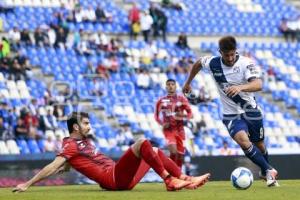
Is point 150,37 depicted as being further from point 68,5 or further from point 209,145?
point 209,145

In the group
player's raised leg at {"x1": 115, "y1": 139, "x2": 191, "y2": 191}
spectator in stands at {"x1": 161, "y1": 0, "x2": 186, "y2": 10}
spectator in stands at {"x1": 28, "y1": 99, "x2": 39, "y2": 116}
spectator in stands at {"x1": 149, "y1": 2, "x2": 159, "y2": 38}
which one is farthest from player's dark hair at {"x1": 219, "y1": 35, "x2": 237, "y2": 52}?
spectator in stands at {"x1": 161, "y1": 0, "x2": 186, "y2": 10}

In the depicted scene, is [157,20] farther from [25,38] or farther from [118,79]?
[25,38]

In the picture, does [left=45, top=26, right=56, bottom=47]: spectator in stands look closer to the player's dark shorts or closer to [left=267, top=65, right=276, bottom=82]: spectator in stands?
[left=267, top=65, right=276, bottom=82]: spectator in stands

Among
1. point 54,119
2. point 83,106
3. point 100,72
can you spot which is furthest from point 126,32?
point 54,119

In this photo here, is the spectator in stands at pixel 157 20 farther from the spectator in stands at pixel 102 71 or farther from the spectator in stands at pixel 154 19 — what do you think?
the spectator in stands at pixel 102 71

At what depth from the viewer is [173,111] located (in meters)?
17.6

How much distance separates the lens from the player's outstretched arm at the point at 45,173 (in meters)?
11.3

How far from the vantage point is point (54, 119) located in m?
23.8

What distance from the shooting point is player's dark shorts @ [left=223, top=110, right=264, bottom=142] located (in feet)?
43.0

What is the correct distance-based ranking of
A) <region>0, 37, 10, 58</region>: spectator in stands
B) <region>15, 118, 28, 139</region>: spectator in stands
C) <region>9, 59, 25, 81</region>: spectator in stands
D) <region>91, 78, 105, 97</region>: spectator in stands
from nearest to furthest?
1. <region>15, 118, 28, 139</region>: spectator in stands
2. <region>9, 59, 25, 81</region>: spectator in stands
3. <region>0, 37, 10, 58</region>: spectator in stands
4. <region>91, 78, 105, 97</region>: spectator in stands

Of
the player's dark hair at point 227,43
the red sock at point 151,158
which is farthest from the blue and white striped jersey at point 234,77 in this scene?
the red sock at point 151,158

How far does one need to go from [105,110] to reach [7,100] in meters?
3.46

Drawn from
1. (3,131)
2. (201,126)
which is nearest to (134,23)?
(201,126)

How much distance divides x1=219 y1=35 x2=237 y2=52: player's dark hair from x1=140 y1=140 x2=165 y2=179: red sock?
7.54ft
